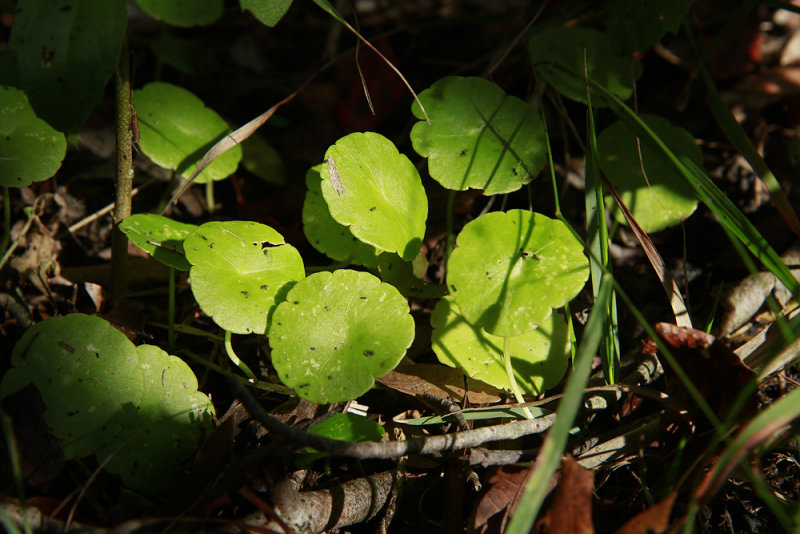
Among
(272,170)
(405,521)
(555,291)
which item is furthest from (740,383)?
(272,170)

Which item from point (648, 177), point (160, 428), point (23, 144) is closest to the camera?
point (160, 428)

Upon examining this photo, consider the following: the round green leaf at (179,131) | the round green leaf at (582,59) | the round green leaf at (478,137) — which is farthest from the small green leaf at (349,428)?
the round green leaf at (582,59)

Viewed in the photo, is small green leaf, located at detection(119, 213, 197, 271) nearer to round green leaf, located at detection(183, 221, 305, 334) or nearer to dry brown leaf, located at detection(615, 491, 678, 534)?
round green leaf, located at detection(183, 221, 305, 334)

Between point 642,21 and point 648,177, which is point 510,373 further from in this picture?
point 642,21

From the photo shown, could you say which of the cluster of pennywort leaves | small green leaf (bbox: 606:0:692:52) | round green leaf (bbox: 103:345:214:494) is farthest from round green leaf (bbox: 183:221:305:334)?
small green leaf (bbox: 606:0:692:52)

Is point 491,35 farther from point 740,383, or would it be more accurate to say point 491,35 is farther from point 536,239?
point 740,383

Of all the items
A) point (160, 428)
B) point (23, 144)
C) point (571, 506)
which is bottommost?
point (160, 428)

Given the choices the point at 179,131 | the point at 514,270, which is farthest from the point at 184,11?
the point at 514,270
